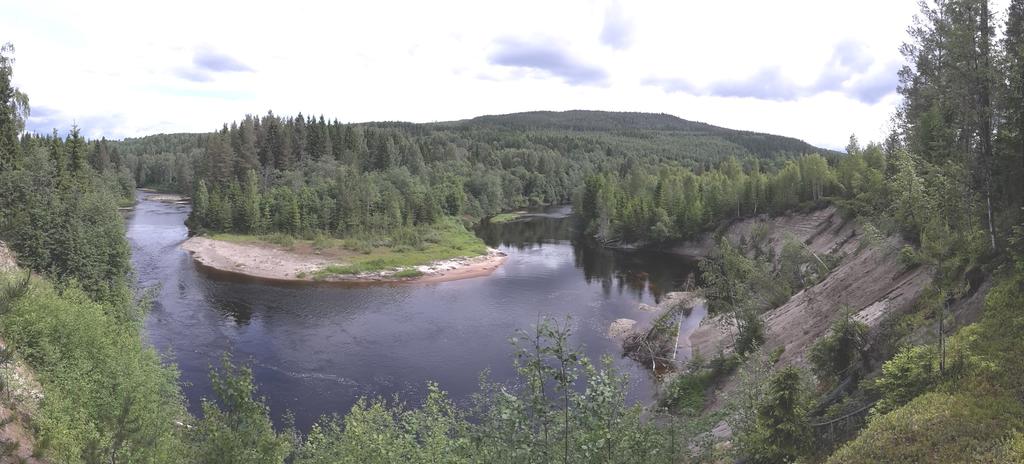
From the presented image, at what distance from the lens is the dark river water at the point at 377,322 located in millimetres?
35250

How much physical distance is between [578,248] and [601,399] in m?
79.4

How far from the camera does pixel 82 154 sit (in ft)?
165

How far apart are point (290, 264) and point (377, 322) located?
2723cm

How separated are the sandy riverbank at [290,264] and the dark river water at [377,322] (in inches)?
93.8

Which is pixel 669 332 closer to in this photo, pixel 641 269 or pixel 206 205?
pixel 641 269

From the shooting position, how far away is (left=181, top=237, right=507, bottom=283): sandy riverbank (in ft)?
219

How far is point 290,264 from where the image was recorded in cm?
7144

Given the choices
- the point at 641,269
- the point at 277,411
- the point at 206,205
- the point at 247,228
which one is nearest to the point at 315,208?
the point at 247,228

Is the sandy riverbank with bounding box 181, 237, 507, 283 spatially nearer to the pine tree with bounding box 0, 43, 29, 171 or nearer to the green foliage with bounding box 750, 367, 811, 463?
the pine tree with bounding box 0, 43, 29, 171

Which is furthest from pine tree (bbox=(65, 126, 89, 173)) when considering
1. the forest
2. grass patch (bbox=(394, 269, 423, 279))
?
grass patch (bbox=(394, 269, 423, 279))

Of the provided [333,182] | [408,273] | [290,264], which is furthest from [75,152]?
[333,182]

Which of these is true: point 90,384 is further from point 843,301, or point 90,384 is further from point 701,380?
point 843,301

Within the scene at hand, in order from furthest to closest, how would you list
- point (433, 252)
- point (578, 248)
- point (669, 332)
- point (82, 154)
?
point (578, 248) → point (433, 252) → point (82, 154) → point (669, 332)

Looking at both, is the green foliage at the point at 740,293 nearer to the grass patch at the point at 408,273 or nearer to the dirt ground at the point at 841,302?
the dirt ground at the point at 841,302
